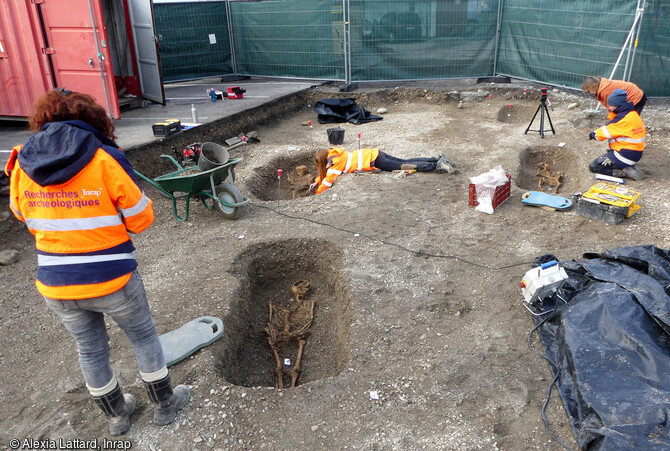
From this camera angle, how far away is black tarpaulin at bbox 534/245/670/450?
9.43 ft

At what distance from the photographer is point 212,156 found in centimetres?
658

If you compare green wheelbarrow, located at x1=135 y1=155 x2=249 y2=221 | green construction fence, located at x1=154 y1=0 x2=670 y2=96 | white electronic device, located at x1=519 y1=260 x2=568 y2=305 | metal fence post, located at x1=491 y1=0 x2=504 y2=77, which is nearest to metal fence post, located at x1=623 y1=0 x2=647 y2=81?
green construction fence, located at x1=154 y1=0 x2=670 y2=96

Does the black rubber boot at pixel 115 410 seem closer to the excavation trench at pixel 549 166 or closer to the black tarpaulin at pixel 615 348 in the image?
the black tarpaulin at pixel 615 348

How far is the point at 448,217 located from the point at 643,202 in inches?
97.4

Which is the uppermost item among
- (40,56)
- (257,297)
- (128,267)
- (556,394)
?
(40,56)

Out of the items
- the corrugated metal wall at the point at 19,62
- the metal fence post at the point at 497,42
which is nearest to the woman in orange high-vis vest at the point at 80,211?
the corrugated metal wall at the point at 19,62

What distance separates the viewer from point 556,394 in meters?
3.36

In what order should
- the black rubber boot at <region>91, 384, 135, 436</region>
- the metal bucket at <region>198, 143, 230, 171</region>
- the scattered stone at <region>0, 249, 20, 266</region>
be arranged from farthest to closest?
the metal bucket at <region>198, 143, 230, 171</region>
the scattered stone at <region>0, 249, 20, 266</region>
the black rubber boot at <region>91, 384, 135, 436</region>

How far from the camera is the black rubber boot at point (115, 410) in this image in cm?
302

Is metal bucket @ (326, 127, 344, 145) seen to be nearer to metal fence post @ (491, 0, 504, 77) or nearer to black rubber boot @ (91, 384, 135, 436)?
metal fence post @ (491, 0, 504, 77)

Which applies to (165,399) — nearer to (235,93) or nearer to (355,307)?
(355,307)

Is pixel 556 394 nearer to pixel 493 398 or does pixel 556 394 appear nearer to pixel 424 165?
pixel 493 398

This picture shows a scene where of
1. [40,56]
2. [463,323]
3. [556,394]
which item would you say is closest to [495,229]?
[463,323]

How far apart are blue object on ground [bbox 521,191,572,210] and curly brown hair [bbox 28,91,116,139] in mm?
5205
